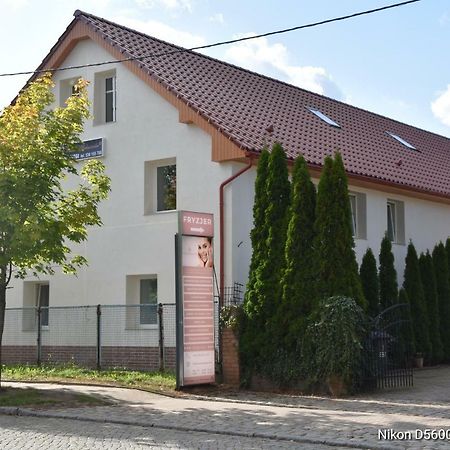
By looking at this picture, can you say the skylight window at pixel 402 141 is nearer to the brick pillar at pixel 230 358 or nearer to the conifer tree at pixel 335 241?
the conifer tree at pixel 335 241

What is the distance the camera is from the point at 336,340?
14.4 m

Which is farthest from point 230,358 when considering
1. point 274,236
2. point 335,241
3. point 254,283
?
point 335,241

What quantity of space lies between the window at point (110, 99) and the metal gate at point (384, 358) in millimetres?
9186

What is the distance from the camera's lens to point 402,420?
11.2 m

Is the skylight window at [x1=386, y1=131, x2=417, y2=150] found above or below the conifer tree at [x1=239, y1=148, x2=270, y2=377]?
above

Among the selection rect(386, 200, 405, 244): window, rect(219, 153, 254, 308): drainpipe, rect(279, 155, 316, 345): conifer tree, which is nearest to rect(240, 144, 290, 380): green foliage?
rect(279, 155, 316, 345): conifer tree

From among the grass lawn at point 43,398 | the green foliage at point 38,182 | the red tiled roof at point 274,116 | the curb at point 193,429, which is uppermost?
the red tiled roof at point 274,116

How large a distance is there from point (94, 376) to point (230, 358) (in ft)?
11.6

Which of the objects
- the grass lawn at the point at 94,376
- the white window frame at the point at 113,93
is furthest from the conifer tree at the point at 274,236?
the white window frame at the point at 113,93

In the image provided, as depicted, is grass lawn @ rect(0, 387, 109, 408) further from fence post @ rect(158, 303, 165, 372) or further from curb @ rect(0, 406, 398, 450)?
fence post @ rect(158, 303, 165, 372)

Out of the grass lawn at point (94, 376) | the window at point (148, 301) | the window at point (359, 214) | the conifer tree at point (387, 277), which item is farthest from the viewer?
the window at point (359, 214)

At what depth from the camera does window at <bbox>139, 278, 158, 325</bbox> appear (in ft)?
62.1

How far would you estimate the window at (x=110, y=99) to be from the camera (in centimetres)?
2109

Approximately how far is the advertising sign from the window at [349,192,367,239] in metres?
6.77
